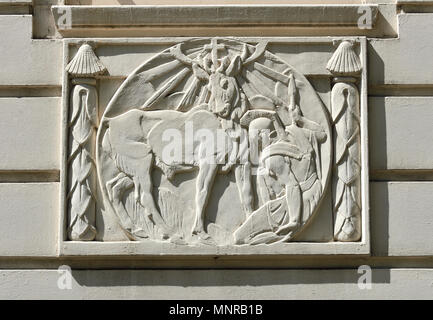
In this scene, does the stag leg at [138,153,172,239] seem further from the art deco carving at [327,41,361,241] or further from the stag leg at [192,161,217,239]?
the art deco carving at [327,41,361,241]

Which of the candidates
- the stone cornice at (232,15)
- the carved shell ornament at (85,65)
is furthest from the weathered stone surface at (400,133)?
the carved shell ornament at (85,65)

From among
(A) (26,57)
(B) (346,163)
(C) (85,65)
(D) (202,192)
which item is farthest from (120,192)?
(B) (346,163)

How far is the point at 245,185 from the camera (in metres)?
8.23

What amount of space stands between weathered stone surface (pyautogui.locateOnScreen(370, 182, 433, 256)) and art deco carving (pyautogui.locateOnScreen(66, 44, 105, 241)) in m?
2.15

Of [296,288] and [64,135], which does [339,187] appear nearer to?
[296,288]

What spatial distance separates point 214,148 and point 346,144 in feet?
3.30

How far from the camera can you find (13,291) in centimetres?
822

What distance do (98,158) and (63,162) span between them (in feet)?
0.87

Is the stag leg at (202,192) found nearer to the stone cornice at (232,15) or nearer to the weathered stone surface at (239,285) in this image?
the weathered stone surface at (239,285)

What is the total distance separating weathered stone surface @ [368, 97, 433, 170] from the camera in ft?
27.3

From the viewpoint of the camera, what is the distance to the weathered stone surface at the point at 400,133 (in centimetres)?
834

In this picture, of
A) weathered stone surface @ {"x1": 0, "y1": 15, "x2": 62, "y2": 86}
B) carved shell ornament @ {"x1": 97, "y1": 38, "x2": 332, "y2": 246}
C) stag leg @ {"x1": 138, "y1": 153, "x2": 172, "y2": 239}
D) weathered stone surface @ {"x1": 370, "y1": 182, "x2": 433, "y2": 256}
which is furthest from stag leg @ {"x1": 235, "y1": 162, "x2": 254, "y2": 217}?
weathered stone surface @ {"x1": 0, "y1": 15, "x2": 62, "y2": 86}

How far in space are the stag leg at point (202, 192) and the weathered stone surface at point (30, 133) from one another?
111 centimetres
